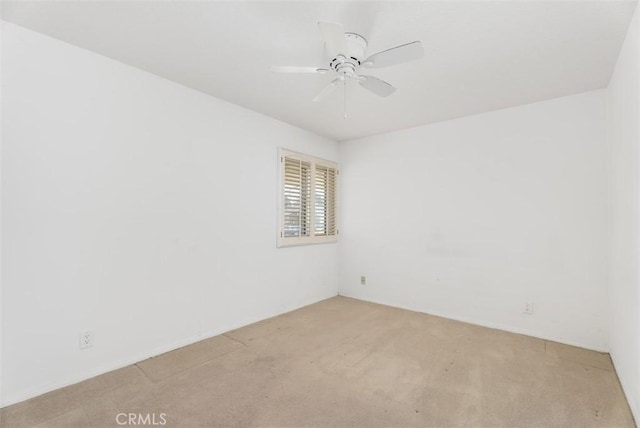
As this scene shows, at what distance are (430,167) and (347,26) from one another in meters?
2.42

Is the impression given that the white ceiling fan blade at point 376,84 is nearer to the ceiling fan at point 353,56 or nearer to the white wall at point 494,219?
the ceiling fan at point 353,56

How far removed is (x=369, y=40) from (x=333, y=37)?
A: 0.55 m

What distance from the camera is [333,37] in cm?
169

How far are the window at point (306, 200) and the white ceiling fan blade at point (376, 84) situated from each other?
5.98 feet

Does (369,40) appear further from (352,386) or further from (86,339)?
(86,339)

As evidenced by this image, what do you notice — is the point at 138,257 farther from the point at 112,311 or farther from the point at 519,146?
the point at 519,146

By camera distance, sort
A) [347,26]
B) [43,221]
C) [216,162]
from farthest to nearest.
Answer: [216,162] < [43,221] < [347,26]

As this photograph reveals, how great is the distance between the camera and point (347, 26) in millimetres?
1974

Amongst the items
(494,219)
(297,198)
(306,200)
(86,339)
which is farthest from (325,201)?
(86,339)

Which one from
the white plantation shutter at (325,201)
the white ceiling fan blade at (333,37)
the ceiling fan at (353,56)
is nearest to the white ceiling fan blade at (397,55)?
the ceiling fan at (353,56)

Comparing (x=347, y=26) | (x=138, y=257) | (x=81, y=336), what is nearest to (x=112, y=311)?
(x=81, y=336)

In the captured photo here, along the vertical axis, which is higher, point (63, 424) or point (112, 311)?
point (112, 311)

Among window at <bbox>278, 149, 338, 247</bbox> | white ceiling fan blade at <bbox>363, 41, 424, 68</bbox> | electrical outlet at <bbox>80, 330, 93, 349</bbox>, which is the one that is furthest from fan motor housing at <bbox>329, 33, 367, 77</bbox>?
electrical outlet at <bbox>80, 330, 93, 349</bbox>

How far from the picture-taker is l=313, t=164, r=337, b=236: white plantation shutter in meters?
4.43
